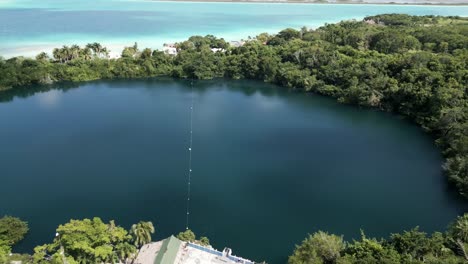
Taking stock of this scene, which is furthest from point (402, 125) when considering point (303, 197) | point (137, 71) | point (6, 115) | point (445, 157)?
point (6, 115)

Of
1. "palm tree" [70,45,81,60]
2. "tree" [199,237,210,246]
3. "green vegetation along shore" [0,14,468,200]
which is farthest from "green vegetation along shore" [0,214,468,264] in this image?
"palm tree" [70,45,81,60]

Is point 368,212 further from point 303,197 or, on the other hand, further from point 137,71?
point 137,71

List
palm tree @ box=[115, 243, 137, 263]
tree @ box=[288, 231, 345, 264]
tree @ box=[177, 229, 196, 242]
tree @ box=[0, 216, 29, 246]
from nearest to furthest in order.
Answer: tree @ box=[288, 231, 345, 264]
palm tree @ box=[115, 243, 137, 263]
tree @ box=[0, 216, 29, 246]
tree @ box=[177, 229, 196, 242]

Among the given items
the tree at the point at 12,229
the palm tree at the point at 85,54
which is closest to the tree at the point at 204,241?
the tree at the point at 12,229

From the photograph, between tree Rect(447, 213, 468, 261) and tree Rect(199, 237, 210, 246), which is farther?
tree Rect(199, 237, 210, 246)

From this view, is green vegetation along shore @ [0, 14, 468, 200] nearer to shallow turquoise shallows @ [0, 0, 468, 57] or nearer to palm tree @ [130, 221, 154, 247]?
shallow turquoise shallows @ [0, 0, 468, 57]

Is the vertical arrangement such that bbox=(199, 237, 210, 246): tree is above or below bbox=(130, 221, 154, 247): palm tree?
below

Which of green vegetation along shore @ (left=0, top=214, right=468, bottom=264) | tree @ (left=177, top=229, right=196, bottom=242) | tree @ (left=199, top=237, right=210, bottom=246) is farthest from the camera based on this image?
tree @ (left=199, top=237, right=210, bottom=246)

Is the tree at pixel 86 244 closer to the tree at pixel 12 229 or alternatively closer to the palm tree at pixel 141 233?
the palm tree at pixel 141 233
